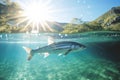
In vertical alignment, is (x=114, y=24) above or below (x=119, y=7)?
below

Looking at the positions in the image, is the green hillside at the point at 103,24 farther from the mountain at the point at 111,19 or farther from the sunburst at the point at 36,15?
the sunburst at the point at 36,15

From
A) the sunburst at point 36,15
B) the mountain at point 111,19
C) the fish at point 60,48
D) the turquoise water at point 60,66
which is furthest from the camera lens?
the mountain at point 111,19

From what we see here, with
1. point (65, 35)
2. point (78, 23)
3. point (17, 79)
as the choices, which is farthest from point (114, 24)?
point (17, 79)

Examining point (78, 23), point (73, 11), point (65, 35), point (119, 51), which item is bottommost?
point (119, 51)

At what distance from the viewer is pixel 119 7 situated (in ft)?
72.8

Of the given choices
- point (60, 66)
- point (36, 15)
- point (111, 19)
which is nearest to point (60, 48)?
point (60, 66)

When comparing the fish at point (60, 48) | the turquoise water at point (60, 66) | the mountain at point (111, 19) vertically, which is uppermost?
the mountain at point (111, 19)

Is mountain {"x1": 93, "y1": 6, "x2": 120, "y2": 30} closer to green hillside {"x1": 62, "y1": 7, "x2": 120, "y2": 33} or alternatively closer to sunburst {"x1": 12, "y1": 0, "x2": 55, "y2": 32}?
green hillside {"x1": 62, "y1": 7, "x2": 120, "y2": 33}

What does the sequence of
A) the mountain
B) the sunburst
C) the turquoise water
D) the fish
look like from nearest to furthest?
the fish
the turquoise water
the sunburst
the mountain

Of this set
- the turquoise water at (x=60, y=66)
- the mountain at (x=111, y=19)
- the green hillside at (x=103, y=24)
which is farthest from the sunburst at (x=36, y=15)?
the mountain at (x=111, y=19)

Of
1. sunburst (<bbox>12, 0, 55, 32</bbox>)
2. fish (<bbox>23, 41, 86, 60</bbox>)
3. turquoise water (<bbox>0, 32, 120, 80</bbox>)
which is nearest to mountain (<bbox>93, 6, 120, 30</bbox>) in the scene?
turquoise water (<bbox>0, 32, 120, 80</bbox>)

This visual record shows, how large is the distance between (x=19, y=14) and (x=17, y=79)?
8.21 metres

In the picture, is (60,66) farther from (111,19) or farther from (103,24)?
(111,19)

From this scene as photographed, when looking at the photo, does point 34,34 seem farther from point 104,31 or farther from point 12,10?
point 104,31
